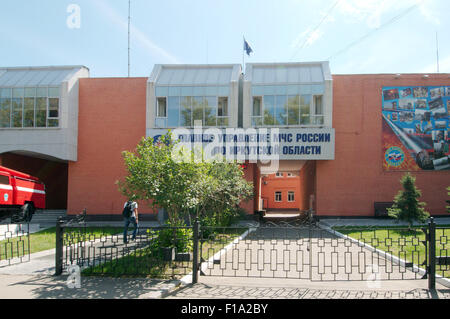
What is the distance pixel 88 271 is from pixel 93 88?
1764 centimetres

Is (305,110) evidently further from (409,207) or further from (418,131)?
(409,207)

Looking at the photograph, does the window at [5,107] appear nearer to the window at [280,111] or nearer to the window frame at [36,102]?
the window frame at [36,102]

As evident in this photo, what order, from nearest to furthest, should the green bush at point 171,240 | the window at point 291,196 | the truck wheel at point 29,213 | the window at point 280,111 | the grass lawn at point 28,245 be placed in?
the green bush at point 171,240 → the grass lawn at point 28,245 → the truck wheel at point 29,213 → the window at point 280,111 → the window at point 291,196

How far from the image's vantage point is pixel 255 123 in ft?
69.6

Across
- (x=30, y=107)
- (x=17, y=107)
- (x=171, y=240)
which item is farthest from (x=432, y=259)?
(x=17, y=107)

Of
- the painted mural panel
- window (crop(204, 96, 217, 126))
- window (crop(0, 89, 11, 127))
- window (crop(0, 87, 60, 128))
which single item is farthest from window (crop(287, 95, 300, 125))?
window (crop(0, 89, 11, 127))

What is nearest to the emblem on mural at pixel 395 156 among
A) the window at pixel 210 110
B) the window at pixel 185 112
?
the window at pixel 210 110

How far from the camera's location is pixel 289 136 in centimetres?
2072

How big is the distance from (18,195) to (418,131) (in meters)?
22.7

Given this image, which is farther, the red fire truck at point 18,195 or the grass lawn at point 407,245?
the red fire truck at point 18,195

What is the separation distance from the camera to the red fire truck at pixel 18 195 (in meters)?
18.0

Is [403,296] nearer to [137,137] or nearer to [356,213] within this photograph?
[356,213]

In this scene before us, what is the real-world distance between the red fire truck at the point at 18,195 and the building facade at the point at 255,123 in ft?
7.02

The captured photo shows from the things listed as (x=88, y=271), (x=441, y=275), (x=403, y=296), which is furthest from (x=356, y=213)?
(x=88, y=271)
